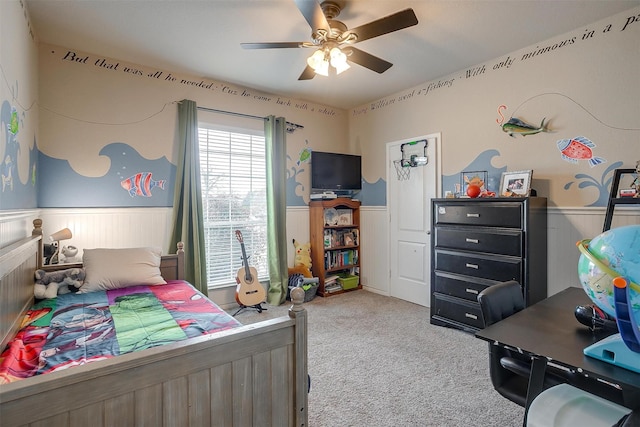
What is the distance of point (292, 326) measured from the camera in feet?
4.23

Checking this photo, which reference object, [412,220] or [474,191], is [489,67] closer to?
[474,191]

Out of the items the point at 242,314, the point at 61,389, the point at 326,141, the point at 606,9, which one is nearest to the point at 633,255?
the point at 61,389

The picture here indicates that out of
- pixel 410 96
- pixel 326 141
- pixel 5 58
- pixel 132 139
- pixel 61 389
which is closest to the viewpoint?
pixel 61 389

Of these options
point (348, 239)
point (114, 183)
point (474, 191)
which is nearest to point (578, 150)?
point (474, 191)

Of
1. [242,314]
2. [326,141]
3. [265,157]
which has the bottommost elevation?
[242,314]

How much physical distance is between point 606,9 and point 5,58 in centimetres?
393

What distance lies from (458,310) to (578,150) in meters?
1.71

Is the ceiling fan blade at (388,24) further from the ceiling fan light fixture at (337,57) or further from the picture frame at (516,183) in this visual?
the picture frame at (516,183)

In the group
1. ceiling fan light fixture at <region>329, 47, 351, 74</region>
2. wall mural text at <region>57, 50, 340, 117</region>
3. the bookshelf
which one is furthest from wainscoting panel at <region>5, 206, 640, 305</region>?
ceiling fan light fixture at <region>329, 47, 351, 74</region>

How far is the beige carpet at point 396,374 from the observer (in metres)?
1.84

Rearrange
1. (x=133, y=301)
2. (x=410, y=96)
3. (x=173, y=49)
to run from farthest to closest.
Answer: (x=410, y=96) → (x=173, y=49) → (x=133, y=301)

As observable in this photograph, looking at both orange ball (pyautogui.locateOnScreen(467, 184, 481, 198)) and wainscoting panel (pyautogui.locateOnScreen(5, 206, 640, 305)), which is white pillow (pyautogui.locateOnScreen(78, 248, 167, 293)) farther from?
orange ball (pyautogui.locateOnScreen(467, 184, 481, 198))

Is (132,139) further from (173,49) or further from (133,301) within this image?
(133,301)

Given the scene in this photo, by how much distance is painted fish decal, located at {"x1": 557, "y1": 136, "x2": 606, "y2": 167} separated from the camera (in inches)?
103
